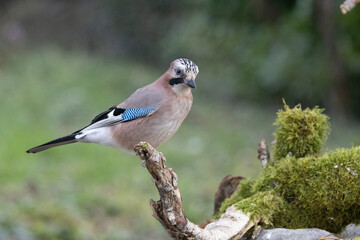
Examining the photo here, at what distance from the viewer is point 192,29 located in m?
16.3

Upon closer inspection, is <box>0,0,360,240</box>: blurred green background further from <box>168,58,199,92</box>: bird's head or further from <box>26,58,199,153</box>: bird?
<box>168,58,199,92</box>: bird's head

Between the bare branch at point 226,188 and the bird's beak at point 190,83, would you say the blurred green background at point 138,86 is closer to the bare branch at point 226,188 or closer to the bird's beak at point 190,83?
the bare branch at point 226,188

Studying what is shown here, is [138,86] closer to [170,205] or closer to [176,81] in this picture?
[176,81]

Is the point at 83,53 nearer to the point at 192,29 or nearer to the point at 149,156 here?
the point at 192,29

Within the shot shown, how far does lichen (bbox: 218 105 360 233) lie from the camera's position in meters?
3.65

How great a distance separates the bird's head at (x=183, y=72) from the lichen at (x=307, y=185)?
2.44 ft

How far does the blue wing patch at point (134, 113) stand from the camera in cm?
404

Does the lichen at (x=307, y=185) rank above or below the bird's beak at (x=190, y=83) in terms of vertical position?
below

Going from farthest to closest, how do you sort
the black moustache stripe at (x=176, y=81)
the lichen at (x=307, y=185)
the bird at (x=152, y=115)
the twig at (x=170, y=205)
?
the bird at (x=152, y=115)
the black moustache stripe at (x=176, y=81)
the lichen at (x=307, y=185)
the twig at (x=170, y=205)

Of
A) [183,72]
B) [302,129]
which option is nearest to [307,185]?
[302,129]

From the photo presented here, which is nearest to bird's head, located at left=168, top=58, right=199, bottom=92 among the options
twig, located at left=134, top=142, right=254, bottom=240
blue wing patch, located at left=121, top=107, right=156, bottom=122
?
blue wing patch, located at left=121, top=107, right=156, bottom=122

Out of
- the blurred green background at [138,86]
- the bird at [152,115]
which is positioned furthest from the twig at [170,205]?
the blurred green background at [138,86]

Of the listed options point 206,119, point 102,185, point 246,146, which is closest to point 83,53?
point 206,119

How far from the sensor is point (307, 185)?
3.76m
